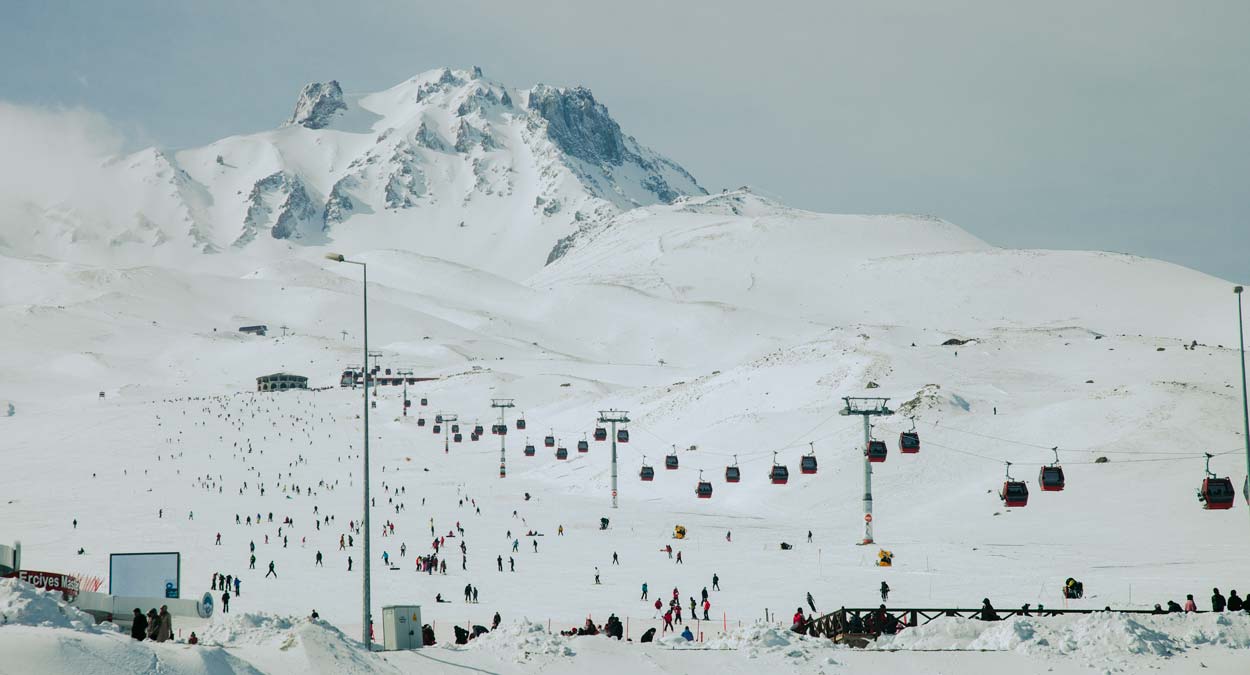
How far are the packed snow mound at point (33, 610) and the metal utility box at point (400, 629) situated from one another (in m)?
6.24

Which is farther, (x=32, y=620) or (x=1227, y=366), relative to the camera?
(x=1227, y=366)

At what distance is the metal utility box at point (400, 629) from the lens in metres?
25.7

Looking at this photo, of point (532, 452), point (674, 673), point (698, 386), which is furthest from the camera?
point (698, 386)

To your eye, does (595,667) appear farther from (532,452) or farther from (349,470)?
(349,470)

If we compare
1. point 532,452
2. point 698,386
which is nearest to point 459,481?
point 532,452

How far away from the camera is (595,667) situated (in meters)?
Result: 25.4

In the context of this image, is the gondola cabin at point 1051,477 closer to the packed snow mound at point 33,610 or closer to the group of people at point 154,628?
the group of people at point 154,628

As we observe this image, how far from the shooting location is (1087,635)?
89.2 feet

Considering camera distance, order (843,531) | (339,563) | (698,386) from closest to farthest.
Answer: (339,563) → (843,531) → (698,386)

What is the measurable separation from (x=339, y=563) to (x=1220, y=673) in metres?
44.1

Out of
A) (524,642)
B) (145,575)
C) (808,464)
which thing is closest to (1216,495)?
(808,464)

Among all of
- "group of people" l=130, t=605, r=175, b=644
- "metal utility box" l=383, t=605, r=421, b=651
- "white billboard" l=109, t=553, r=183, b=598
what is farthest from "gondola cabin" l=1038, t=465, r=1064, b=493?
"group of people" l=130, t=605, r=175, b=644

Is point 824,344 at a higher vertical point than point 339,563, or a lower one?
higher

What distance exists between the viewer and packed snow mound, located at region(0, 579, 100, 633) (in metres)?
20.5
